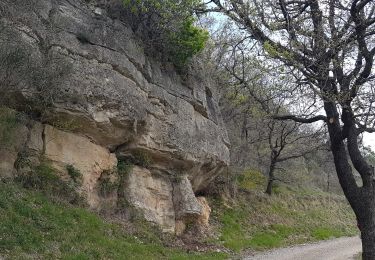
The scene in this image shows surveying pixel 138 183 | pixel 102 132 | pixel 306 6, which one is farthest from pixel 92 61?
pixel 306 6

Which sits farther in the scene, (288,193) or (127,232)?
(288,193)

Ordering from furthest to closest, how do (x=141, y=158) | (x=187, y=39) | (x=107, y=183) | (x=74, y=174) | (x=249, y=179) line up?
1. (x=249, y=179)
2. (x=187, y=39)
3. (x=141, y=158)
4. (x=107, y=183)
5. (x=74, y=174)

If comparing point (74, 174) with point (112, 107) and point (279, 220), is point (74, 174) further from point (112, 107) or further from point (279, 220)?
point (279, 220)

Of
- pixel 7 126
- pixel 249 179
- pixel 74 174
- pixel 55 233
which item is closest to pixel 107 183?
pixel 74 174

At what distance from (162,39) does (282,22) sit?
740 centimetres

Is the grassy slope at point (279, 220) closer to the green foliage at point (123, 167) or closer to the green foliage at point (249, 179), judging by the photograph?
the green foliage at point (249, 179)

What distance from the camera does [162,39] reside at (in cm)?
1775

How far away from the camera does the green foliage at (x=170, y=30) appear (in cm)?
1648

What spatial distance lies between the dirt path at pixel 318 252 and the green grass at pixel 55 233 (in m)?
5.70

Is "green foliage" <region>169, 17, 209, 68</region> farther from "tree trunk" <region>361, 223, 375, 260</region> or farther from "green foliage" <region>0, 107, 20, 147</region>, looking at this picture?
"tree trunk" <region>361, 223, 375, 260</region>

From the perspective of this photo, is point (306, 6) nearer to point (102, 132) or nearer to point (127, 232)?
point (102, 132)

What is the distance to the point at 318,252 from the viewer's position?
63.5ft

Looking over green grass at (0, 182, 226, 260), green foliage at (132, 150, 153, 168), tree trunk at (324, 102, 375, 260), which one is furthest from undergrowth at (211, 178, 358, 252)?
tree trunk at (324, 102, 375, 260)

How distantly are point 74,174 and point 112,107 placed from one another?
260cm
